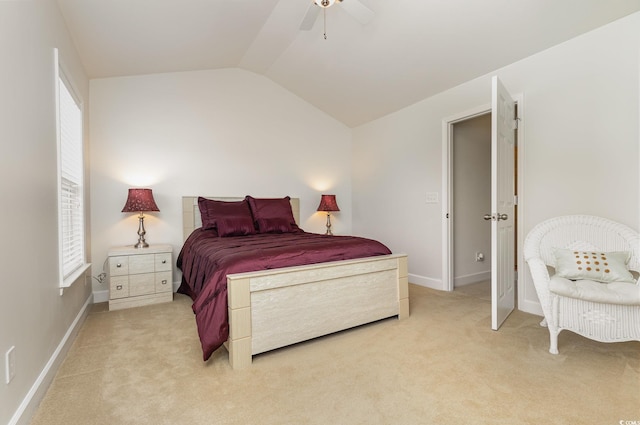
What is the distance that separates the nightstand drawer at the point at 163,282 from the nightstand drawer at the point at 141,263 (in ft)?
0.36

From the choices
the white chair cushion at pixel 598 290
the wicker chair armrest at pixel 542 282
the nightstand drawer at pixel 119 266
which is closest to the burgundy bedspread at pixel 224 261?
→ the nightstand drawer at pixel 119 266

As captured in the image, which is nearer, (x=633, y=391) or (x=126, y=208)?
(x=633, y=391)

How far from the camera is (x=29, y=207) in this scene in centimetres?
156

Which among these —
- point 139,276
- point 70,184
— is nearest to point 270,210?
point 139,276

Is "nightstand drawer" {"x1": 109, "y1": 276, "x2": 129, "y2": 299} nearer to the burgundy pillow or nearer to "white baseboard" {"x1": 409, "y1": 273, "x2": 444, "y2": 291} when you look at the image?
the burgundy pillow

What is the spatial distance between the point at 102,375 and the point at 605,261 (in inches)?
128

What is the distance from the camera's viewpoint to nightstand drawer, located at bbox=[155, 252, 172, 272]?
320 centimetres

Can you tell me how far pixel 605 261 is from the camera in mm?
2027

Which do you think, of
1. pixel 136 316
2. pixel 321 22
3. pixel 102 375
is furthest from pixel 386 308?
pixel 321 22

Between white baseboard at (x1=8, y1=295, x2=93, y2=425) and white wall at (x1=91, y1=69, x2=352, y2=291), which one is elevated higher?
white wall at (x1=91, y1=69, x2=352, y2=291)

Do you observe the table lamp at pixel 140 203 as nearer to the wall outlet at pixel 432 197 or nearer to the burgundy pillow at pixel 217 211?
the burgundy pillow at pixel 217 211

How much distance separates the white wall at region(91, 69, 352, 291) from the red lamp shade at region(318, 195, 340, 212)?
220mm

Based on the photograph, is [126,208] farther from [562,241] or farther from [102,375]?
Answer: [562,241]

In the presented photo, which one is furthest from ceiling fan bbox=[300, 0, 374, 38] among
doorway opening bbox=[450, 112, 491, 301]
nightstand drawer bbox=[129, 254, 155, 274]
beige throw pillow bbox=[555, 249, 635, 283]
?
nightstand drawer bbox=[129, 254, 155, 274]
